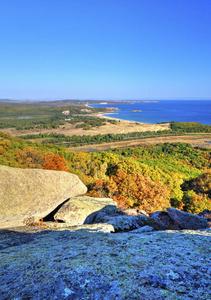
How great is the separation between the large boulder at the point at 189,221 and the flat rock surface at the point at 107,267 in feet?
23.8

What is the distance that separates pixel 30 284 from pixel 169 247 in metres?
5.08

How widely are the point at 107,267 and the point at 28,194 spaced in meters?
8.66

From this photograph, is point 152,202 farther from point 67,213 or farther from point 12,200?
point 12,200

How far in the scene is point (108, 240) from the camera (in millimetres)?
7305

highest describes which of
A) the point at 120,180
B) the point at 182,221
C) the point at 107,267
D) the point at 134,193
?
the point at 107,267

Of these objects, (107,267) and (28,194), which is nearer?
(107,267)

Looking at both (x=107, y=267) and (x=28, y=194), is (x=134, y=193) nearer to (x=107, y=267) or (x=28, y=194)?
(x=28, y=194)

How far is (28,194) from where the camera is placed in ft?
38.8

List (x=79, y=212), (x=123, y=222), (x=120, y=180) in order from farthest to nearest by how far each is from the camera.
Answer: (x=120, y=180), (x=79, y=212), (x=123, y=222)

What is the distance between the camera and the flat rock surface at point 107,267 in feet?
13.9

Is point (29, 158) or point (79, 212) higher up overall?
point (29, 158)

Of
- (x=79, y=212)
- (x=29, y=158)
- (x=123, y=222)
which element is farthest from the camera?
(x=29, y=158)

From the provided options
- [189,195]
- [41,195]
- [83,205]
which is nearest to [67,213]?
[83,205]

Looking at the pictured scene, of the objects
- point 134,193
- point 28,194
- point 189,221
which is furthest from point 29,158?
point 189,221
